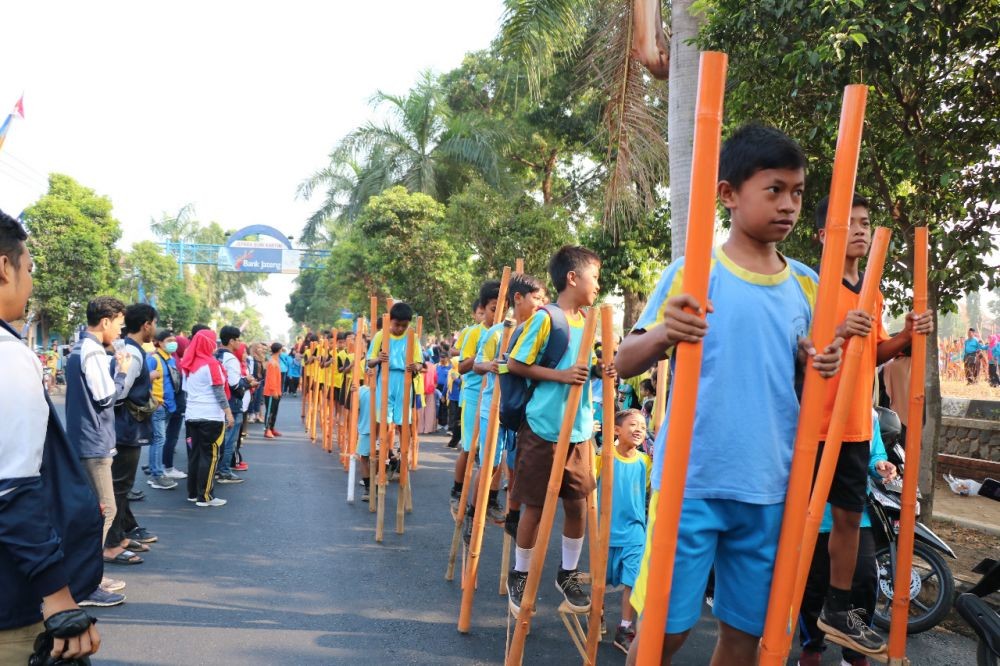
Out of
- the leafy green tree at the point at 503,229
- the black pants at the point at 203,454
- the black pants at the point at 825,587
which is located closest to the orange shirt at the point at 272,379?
the leafy green tree at the point at 503,229

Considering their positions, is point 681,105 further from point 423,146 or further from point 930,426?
point 423,146

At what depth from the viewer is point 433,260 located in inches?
776

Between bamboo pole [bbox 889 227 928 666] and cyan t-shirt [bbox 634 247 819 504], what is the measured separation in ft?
4.49

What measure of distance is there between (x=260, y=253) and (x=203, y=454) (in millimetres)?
41104

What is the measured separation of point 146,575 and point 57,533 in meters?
3.97

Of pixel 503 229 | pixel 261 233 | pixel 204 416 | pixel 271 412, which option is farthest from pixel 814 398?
pixel 261 233

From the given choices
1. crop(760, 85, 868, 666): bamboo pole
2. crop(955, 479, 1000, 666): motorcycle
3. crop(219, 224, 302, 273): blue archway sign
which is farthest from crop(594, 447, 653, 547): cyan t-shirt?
crop(219, 224, 302, 273): blue archway sign

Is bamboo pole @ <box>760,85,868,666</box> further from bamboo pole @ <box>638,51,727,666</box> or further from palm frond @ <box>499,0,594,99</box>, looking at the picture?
palm frond @ <box>499,0,594,99</box>

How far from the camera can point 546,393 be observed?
171 inches

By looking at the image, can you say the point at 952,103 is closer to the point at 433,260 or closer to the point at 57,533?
the point at 57,533

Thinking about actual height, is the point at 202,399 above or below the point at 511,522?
above

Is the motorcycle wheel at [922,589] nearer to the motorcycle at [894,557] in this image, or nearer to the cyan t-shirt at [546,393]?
the motorcycle at [894,557]

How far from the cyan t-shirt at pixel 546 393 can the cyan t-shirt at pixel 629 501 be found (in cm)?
Answer: 37

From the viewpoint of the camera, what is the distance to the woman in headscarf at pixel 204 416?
8.08 meters
